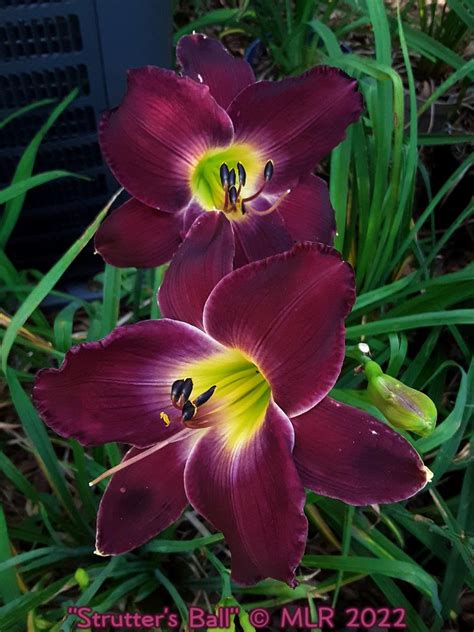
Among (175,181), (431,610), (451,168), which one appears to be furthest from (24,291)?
(451,168)

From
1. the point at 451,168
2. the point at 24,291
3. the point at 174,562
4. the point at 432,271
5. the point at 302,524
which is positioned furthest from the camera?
the point at 451,168

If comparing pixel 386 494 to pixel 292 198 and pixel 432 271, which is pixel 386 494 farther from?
pixel 432 271

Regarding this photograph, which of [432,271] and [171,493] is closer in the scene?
[171,493]

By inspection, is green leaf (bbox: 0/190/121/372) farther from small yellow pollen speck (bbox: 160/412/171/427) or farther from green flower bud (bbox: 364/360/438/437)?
green flower bud (bbox: 364/360/438/437)

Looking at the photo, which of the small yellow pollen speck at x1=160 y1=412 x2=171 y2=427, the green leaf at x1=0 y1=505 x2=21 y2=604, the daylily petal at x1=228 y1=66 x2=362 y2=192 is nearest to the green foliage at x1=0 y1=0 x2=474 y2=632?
the green leaf at x1=0 y1=505 x2=21 y2=604

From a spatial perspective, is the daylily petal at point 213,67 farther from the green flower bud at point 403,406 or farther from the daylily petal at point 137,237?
the green flower bud at point 403,406
